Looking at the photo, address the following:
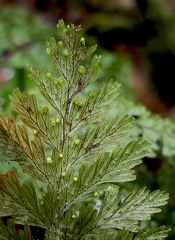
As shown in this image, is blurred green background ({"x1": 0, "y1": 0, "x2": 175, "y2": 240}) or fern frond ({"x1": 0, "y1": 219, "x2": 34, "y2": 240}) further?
blurred green background ({"x1": 0, "y1": 0, "x2": 175, "y2": 240})

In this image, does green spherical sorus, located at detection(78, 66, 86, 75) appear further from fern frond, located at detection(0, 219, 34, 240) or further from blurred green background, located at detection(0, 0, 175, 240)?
blurred green background, located at detection(0, 0, 175, 240)

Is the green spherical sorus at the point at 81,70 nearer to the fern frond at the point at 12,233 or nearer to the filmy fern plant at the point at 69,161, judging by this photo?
the filmy fern plant at the point at 69,161

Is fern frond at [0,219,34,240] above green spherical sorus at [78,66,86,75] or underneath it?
underneath

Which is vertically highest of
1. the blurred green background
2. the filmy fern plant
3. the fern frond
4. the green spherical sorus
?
the blurred green background

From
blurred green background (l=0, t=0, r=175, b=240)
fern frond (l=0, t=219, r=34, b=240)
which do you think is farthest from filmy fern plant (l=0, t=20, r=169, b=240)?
blurred green background (l=0, t=0, r=175, b=240)

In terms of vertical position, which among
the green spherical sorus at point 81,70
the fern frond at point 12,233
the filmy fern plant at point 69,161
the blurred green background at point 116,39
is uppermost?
the blurred green background at point 116,39

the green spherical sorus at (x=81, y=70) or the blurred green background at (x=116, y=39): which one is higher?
the blurred green background at (x=116, y=39)

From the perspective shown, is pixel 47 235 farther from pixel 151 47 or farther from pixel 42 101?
pixel 151 47

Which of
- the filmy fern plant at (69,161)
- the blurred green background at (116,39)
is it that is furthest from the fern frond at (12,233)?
the blurred green background at (116,39)

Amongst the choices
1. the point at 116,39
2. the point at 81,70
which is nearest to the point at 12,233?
the point at 81,70
